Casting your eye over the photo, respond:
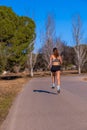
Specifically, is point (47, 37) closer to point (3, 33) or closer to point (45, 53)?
point (45, 53)

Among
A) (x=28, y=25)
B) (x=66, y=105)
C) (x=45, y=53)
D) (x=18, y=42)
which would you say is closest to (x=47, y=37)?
(x=45, y=53)

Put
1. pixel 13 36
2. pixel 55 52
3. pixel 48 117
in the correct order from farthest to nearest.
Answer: pixel 13 36 → pixel 55 52 → pixel 48 117

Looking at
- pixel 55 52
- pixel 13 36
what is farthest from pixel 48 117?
pixel 13 36

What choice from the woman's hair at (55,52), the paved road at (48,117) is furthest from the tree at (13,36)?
the paved road at (48,117)

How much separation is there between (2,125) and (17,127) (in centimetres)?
54

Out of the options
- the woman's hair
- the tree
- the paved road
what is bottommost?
the paved road

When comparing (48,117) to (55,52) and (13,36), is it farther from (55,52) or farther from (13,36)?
(13,36)

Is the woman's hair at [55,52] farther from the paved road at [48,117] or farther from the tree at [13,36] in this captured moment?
the tree at [13,36]

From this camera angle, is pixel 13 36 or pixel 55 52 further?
pixel 13 36

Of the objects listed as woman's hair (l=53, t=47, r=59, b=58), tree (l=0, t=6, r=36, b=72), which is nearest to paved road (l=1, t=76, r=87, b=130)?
woman's hair (l=53, t=47, r=59, b=58)

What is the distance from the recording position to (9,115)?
32.0 ft

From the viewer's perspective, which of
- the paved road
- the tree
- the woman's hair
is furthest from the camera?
the tree

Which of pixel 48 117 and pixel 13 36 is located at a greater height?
pixel 13 36

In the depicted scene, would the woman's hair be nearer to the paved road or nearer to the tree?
the paved road
